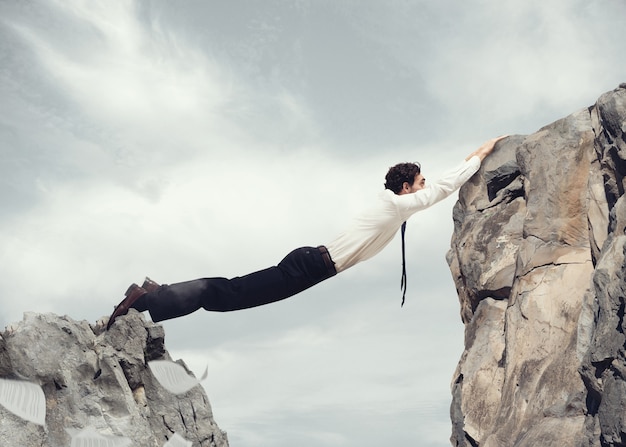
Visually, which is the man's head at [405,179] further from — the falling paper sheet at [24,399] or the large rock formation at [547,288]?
the falling paper sheet at [24,399]

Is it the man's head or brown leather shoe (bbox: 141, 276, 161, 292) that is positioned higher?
the man's head

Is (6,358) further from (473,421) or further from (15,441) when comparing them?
(473,421)

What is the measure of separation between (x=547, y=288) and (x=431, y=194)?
931 cm

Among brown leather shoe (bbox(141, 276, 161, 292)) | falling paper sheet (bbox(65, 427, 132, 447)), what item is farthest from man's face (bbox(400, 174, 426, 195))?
falling paper sheet (bbox(65, 427, 132, 447))

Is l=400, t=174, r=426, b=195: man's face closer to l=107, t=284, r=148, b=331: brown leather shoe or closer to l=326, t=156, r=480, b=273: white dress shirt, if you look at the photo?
l=326, t=156, r=480, b=273: white dress shirt

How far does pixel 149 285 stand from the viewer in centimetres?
959

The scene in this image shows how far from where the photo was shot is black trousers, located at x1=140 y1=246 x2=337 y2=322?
9203mm

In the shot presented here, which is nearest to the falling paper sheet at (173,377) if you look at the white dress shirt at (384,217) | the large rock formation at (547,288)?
the white dress shirt at (384,217)

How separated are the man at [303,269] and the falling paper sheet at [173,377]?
6.13 feet

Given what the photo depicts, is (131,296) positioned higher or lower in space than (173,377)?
higher

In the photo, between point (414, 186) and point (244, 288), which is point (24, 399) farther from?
point (414, 186)

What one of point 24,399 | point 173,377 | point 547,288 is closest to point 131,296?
point 173,377

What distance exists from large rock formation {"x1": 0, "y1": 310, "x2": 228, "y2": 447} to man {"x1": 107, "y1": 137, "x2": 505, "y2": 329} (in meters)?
3.38

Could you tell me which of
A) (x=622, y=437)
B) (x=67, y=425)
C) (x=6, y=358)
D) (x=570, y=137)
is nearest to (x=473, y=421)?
(x=622, y=437)
